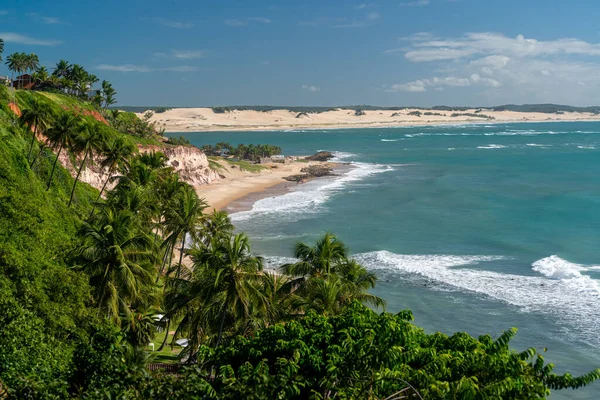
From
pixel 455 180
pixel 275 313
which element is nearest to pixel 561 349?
pixel 275 313

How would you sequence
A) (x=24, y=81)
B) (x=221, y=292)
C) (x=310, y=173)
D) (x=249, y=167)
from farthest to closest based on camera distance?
(x=249, y=167)
(x=310, y=173)
(x=24, y=81)
(x=221, y=292)

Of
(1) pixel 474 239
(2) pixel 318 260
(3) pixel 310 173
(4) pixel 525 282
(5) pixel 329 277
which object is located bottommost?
(4) pixel 525 282

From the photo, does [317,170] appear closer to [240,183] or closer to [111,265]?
[240,183]

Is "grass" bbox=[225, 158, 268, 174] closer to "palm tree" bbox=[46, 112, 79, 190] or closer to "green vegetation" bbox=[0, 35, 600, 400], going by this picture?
"palm tree" bbox=[46, 112, 79, 190]

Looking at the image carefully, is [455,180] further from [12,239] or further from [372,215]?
[12,239]

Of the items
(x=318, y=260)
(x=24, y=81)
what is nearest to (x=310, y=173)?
(x=24, y=81)

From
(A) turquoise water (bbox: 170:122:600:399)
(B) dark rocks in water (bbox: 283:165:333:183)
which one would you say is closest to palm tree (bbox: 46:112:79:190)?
(A) turquoise water (bbox: 170:122:600:399)

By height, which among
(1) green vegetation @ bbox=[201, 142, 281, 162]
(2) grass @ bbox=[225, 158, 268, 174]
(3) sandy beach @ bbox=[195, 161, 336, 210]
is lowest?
(3) sandy beach @ bbox=[195, 161, 336, 210]

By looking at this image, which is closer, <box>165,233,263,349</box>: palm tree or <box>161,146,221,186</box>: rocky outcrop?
<box>165,233,263,349</box>: palm tree
